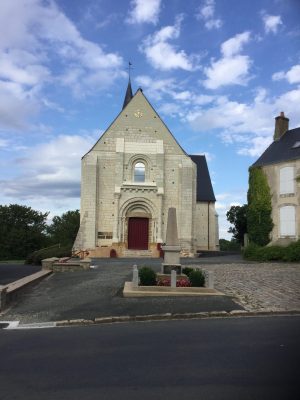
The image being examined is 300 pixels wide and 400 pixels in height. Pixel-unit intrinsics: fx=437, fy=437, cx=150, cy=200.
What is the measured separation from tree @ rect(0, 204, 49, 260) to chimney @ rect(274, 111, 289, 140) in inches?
1359

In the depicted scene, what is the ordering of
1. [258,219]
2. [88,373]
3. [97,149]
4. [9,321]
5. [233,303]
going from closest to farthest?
1. [88,373]
2. [9,321]
3. [233,303]
4. [258,219]
5. [97,149]

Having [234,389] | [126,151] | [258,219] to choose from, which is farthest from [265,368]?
[126,151]

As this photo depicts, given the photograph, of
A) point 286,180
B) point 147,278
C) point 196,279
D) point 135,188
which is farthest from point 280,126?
point 147,278

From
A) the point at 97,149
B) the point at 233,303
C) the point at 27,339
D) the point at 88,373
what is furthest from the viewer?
the point at 97,149

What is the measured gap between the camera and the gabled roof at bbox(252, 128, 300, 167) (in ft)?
92.6

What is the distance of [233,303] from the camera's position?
10.4 meters

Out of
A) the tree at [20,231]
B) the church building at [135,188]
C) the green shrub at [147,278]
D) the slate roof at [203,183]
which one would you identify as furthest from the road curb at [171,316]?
the tree at [20,231]

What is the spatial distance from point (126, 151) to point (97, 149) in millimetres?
2029

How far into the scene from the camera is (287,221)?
90.1 ft

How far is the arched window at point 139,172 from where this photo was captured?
3083 centimetres

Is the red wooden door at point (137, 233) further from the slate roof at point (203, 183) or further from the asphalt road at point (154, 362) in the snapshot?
the asphalt road at point (154, 362)

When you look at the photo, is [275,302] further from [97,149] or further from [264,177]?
[97,149]

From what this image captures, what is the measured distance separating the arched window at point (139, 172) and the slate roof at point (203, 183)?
942cm

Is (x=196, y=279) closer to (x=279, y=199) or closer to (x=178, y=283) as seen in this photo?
(x=178, y=283)
